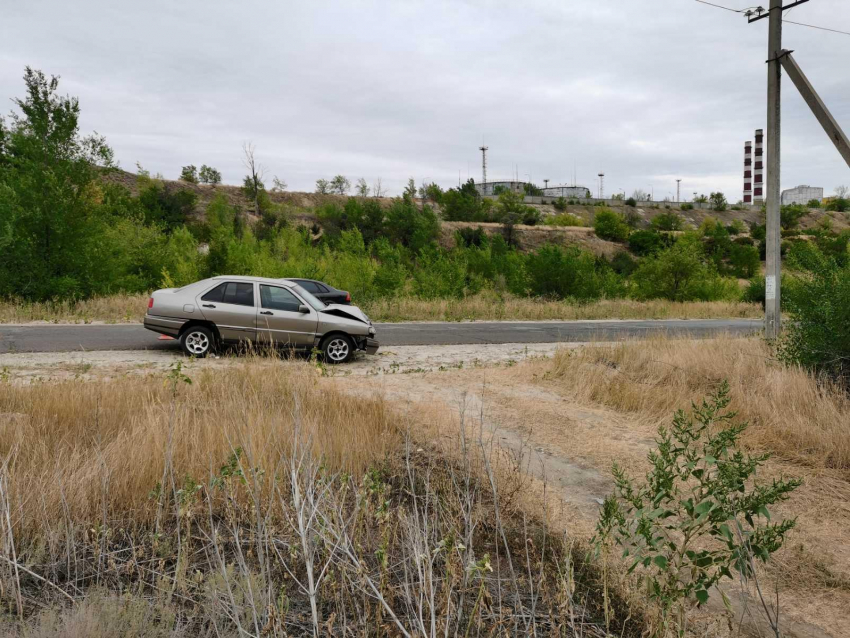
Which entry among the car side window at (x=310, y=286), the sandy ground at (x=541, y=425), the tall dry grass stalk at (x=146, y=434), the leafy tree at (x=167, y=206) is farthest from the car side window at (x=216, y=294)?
the leafy tree at (x=167, y=206)

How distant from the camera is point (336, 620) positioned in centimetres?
319

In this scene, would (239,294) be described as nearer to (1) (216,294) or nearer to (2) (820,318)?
(1) (216,294)

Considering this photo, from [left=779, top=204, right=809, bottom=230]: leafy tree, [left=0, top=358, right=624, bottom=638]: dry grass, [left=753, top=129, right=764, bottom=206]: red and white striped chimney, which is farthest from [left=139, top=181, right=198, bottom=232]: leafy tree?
[left=779, top=204, right=809, bottom=230]: leafy tree

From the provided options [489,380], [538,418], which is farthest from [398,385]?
[538,418]

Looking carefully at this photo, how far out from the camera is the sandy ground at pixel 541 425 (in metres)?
3.96

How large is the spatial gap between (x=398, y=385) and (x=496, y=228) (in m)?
60.1

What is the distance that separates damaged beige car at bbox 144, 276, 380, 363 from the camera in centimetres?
1109

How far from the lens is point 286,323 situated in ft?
36.8

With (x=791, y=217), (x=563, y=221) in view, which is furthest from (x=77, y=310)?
(x=791, y=217)

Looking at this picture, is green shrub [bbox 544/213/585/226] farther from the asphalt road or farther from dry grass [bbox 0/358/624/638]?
dry grass [bbox 0/358/624/638]

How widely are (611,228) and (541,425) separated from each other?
72282 mm

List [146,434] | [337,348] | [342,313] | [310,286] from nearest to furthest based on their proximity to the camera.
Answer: [146,434]
[337,348]
[342,313]
[310,286]

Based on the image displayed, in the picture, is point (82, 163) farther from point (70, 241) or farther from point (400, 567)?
point (400, 567)

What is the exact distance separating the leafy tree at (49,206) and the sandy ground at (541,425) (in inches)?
431
